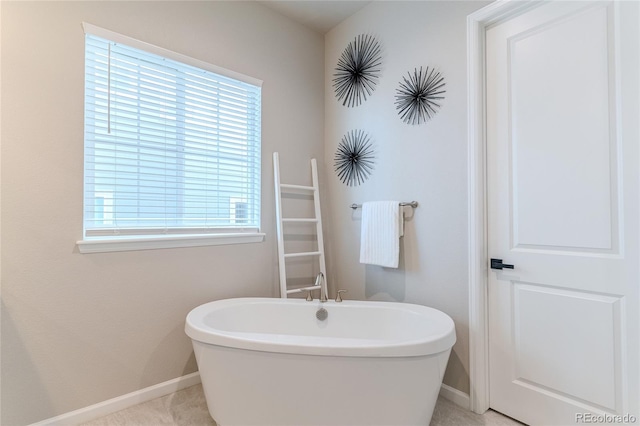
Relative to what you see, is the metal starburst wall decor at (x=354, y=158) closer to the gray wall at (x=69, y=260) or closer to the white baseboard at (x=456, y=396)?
the gray wall at (x=69, y=260)

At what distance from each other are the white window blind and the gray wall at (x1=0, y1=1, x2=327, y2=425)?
88 mm

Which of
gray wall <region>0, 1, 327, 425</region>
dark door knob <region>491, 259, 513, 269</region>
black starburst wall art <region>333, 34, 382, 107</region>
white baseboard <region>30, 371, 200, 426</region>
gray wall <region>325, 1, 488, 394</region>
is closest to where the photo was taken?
gray wall <region>0, 1, 327, 425</region>

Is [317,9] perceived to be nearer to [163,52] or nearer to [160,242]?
[163,52]

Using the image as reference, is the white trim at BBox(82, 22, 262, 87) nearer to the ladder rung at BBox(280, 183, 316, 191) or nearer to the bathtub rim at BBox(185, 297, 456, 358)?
the ladder rung at BBox(280, 183, 316, 191)

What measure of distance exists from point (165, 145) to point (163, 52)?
1.92 ft

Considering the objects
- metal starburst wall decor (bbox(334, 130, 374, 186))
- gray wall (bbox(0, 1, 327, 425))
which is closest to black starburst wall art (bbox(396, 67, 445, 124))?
metal starburst wall decor (bbox(334, 130, 374, 186))

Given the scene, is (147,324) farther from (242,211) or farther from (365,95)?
(365,95)

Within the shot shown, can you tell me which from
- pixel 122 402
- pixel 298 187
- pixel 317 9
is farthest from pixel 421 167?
pixel 122 402

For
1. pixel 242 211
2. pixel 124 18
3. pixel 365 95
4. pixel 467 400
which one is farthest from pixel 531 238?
pixel 124 18

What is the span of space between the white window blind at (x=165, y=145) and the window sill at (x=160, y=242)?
0.25ft

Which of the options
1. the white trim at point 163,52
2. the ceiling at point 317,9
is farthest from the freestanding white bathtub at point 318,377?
the ceiling at point 317,9

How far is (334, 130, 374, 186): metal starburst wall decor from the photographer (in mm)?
2469

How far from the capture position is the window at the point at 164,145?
5.86 feet

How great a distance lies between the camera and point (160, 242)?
1960mm
